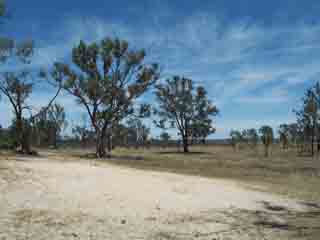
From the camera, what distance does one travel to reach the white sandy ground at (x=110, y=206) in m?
6.55

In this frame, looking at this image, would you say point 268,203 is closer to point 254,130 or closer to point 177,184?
point 177,184

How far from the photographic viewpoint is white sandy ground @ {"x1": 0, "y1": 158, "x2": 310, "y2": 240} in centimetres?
655

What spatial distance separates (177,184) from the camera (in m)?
13.3

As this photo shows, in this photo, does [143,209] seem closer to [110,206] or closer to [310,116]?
[110,206]

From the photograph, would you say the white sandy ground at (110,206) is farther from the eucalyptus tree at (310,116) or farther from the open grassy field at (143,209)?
the eucalyptus tree at (310,116)

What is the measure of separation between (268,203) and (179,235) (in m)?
5.02

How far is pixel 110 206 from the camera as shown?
8.64 meters

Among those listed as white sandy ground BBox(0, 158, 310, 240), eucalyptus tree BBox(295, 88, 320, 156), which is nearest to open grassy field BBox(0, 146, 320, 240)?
white sandy ground BBox(0, 158, 310, 240)

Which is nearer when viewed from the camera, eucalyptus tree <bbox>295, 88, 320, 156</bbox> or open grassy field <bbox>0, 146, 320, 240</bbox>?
open grassy field <bbox>0, 146, 320, 240</bbox>

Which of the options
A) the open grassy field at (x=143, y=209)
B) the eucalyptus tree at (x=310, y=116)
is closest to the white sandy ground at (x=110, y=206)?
the open grassy field at (x=143, y=209)

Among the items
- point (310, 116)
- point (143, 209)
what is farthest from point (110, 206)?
point (310, 116)

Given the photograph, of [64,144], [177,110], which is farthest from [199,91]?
[64,144]

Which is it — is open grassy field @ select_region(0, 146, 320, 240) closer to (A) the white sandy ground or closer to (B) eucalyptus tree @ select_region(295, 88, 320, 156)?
(A) the white sandy ground

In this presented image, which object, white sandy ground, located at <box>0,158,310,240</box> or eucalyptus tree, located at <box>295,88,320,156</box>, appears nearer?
white sandy ground, located at <box>0,158,310,240</box>
